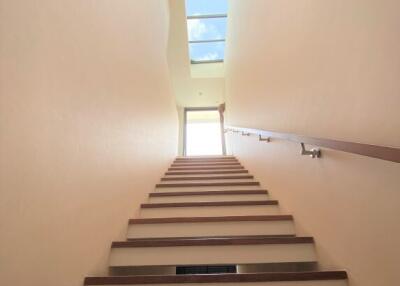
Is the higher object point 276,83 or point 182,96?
point 182,96

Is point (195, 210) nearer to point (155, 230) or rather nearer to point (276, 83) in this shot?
point (155, 230)

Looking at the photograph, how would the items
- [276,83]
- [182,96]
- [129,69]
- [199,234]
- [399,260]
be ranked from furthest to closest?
[182,96], [276,83], [129,69], [199,234], [399,260]

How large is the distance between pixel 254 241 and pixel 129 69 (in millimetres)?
1588

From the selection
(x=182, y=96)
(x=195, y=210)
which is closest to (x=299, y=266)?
(x=195, y=210)

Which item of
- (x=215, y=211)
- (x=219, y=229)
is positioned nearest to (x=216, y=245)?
(x=219, y=229)

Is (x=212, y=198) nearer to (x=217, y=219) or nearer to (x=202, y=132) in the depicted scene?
(x=217, y=219)

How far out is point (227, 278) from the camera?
134 centimetres

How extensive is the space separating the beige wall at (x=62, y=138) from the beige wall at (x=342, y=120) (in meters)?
1.23

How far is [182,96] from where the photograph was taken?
820cm

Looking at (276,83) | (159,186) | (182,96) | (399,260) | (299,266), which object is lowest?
(299,266)

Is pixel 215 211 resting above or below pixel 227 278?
above

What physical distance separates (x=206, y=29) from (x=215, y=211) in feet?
18.1

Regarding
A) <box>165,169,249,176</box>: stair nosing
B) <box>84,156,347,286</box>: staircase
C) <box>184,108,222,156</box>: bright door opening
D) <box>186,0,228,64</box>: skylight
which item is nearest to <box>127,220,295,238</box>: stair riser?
<box>84,156,347,286</box>: staircase

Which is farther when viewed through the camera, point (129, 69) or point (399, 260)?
point (129, 69)
